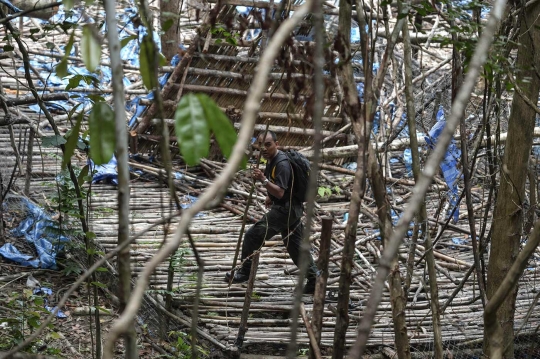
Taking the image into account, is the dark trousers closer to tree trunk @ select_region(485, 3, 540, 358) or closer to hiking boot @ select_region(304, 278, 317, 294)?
hiking boot @ select_region(304, 278, 317, 294)

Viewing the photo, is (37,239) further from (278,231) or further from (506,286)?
(506,286)

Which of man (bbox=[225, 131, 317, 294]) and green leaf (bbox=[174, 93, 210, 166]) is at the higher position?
green leaf (bbox=[174, 93, 210, 166])

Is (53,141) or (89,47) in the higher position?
(89,47)

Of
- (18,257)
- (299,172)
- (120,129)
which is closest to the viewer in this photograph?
(120,129)

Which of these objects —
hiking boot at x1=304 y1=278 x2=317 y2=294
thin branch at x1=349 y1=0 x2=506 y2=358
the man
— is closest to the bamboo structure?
hiking boot at x1=304 y1=278 x2=317 y2=294

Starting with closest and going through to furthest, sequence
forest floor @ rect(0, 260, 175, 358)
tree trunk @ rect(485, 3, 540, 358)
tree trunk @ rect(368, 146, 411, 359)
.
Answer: tree trunk @ rect(368, 146, 411, 359)
tree trunk @ rect(485, 3, 540, 358)
forest floor @ rect(0, 260, 175, 358)

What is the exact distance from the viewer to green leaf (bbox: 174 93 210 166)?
1.34 m

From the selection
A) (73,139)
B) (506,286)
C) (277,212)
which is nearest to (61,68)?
(73,139)

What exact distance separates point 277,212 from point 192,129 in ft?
14.0

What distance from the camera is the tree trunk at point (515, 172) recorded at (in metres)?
3.22

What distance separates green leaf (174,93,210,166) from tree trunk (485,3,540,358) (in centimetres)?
223

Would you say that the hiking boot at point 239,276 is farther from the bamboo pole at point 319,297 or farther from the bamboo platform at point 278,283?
the bamboo pole at point 319,297

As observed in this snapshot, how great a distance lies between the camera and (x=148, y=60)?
1.67m

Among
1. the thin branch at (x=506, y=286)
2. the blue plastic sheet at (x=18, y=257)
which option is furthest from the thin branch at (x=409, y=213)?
the blue plastic sheet at (x=18, y=257)
